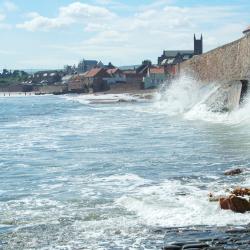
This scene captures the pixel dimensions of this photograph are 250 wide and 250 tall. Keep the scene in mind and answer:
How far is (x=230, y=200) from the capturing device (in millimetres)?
10258

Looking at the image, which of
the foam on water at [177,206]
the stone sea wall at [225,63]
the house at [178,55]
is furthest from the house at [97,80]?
the foam on water at [177,206]

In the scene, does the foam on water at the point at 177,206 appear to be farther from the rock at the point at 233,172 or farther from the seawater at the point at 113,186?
the rock at the point at 233,172

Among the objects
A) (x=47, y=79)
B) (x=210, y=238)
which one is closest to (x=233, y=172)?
(x=210, y=238)

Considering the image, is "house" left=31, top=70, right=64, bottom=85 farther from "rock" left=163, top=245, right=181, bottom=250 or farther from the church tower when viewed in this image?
"rock" left=163, top=245, right=181, bottom=250

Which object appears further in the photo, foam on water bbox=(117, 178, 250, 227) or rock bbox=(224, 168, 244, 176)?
rock bbox=(224, 168, 244, 176)

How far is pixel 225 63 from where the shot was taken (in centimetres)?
4394

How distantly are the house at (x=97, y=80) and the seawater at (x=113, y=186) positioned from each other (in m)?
99.4

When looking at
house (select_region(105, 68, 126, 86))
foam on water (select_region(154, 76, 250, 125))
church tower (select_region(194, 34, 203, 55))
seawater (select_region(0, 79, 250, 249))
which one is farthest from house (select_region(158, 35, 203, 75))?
seawater (select_region(0, 79, 250, 249))

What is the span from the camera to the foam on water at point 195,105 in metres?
31.9

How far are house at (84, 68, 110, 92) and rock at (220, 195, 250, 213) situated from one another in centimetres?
11477

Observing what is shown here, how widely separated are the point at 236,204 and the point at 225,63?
3479 centimetres

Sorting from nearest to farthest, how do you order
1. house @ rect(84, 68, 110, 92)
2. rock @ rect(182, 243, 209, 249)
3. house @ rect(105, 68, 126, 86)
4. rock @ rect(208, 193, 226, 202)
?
rock @ rect(182, 243, 209, 249) → rock @ rect(208, 193, 226, 202) → house @ rect(84, 68, 110, 92) → house @ rect(105, 68, 126, 86)

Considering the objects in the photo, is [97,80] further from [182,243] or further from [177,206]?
[182,243]

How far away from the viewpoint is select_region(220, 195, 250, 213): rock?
1014 centimetres
